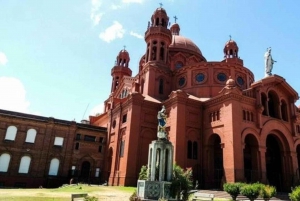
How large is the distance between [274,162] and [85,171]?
2407cm

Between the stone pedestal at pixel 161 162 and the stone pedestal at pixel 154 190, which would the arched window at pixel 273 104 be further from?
the stone pedestal at pixel 154 190

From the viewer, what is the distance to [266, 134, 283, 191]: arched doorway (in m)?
28.3

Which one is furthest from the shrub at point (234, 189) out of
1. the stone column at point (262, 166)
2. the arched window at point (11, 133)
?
the arched window at point (11, 133)

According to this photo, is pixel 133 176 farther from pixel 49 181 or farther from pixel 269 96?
pixel 269 96

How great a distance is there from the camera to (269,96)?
30.1 metres

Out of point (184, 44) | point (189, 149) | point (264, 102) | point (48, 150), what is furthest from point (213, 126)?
point (48, 150)

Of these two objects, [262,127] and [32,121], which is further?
[32,121]

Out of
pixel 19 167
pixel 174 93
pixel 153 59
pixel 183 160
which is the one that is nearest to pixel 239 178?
pixel 183 160

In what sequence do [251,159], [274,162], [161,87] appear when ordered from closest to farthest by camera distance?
[251,159] → [274,162] → [161,87]

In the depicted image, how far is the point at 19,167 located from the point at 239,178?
25581 mm

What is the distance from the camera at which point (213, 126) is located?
27.0 m

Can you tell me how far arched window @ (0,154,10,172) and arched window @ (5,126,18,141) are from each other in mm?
2143

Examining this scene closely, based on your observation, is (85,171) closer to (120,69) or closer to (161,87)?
(161,87)

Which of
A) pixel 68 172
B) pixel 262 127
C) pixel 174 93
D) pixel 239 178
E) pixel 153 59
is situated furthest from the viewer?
pixel 153 59
